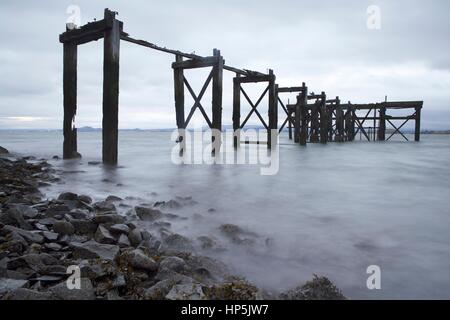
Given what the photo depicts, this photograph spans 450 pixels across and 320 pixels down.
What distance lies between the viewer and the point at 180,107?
37.1ft

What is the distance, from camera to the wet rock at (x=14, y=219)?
3.12m

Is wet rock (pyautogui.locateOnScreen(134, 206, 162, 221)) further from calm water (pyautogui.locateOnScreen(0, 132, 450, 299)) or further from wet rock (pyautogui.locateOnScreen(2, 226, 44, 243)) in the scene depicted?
wet rock (pyautogui.locateOnScreen(2, 226, 44, 243))

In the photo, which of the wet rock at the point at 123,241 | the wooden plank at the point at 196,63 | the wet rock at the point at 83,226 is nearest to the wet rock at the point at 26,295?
the wet rock at the point at 123,241

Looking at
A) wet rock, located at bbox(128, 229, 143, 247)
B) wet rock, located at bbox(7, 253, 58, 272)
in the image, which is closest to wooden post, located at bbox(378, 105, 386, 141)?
wet rock, located at bbox(128, 229, 143, 247)

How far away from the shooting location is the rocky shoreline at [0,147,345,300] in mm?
2121

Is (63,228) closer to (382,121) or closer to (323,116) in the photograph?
(323,116)

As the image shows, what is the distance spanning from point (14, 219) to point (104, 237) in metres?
0.93

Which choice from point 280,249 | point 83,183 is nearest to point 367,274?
point 280,249

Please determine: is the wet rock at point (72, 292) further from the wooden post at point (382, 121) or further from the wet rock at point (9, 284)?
the wooden post at point (382, 121)

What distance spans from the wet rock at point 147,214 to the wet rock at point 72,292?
2044 mm

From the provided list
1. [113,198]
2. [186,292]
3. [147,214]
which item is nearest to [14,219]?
[147,214]

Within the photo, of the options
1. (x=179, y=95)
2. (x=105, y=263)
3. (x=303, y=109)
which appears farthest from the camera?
(x=303, y=109)

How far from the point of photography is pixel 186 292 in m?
2.13
